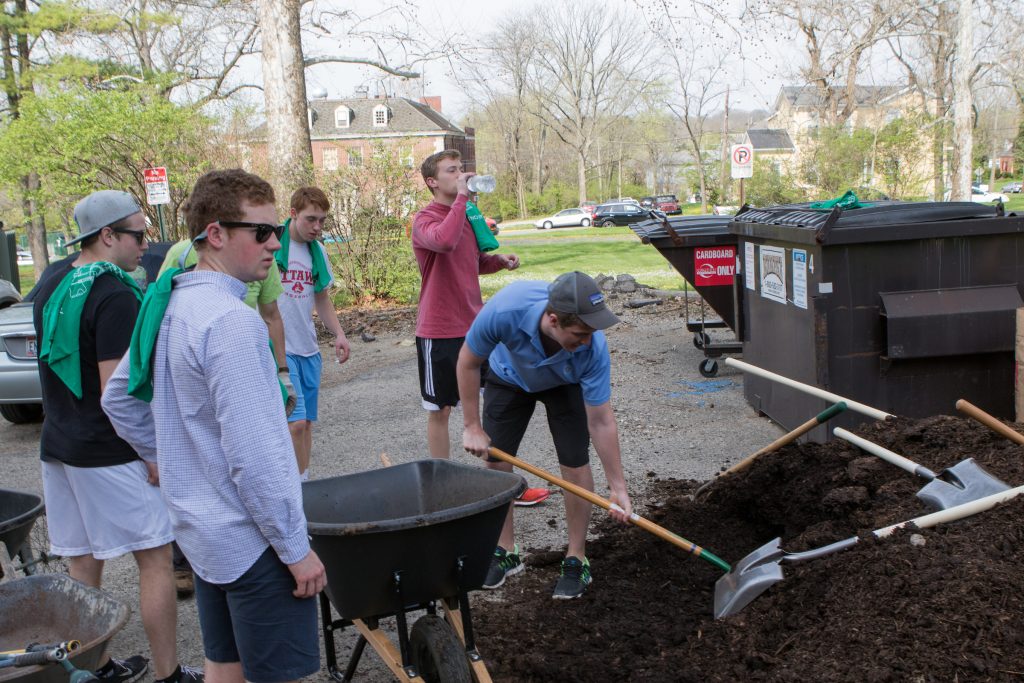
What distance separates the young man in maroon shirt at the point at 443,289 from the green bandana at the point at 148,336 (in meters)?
2.67

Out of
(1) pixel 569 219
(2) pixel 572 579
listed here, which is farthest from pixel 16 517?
(1) pixel 569 219

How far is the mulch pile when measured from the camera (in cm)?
293

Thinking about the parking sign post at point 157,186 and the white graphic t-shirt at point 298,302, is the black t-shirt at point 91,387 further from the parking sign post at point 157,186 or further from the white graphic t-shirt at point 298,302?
the parking sign post at point 157,186

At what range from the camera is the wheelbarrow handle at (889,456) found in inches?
156

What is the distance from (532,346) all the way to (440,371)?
50.8 inches

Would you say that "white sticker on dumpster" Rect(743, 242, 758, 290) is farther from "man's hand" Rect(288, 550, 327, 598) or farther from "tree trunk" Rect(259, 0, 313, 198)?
"tree trunk" Rect(259, 0, 313, 198)

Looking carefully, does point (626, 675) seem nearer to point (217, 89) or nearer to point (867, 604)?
point (867, 604)

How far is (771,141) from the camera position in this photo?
8462 centimetres

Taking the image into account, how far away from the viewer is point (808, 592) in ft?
11.2

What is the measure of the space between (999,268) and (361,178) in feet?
30.6

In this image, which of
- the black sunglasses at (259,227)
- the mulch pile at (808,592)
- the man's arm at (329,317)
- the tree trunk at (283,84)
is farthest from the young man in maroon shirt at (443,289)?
the tree trunk at (283,84)

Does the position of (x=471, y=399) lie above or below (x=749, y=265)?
below

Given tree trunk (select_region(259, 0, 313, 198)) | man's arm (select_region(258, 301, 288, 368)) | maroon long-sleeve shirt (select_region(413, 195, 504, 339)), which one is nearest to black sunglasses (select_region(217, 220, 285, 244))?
man's arm (select_region(258, 301, 288, 368))

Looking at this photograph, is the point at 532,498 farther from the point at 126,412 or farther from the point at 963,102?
the point at 963,102
